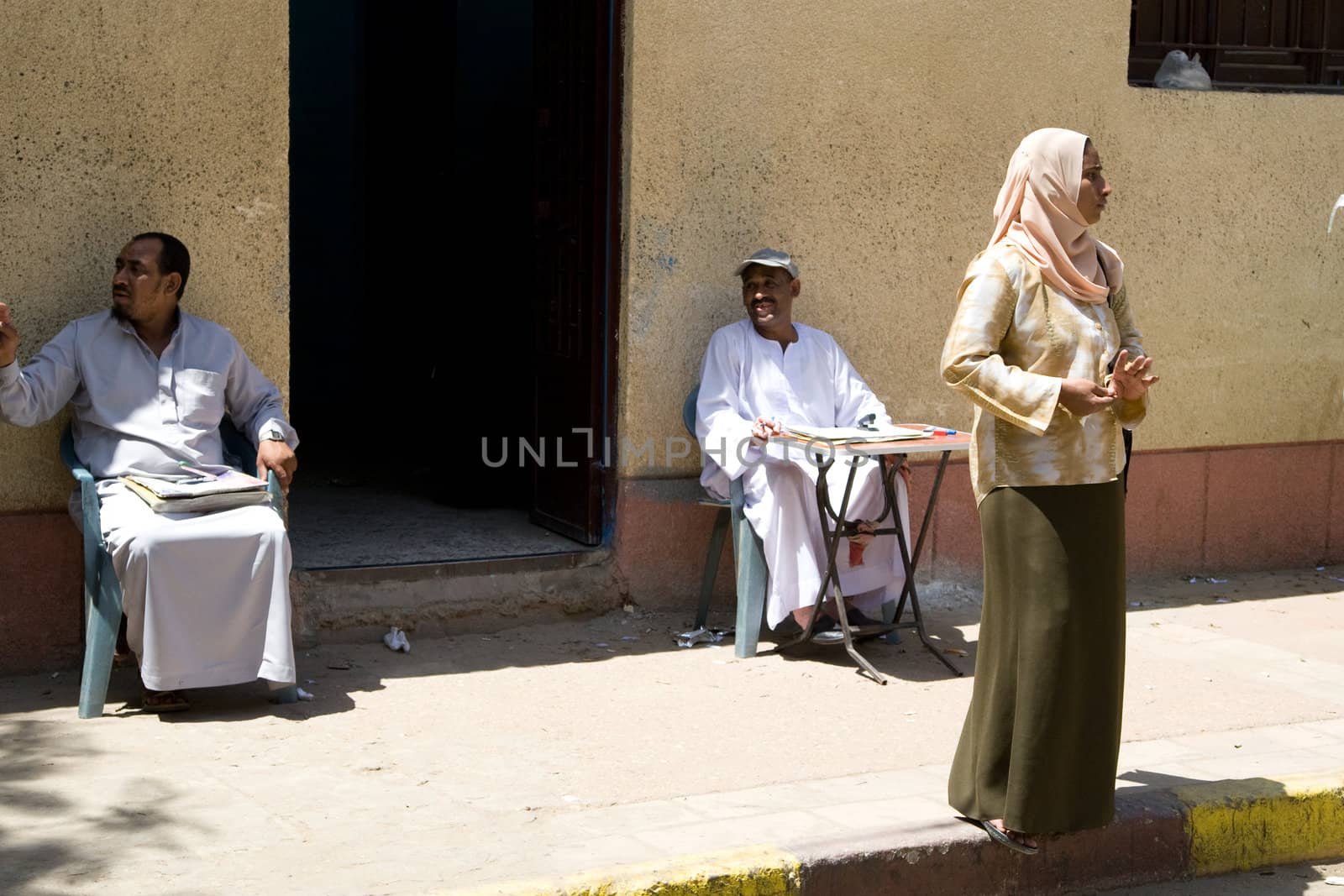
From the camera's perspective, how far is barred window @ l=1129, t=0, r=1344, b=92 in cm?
735

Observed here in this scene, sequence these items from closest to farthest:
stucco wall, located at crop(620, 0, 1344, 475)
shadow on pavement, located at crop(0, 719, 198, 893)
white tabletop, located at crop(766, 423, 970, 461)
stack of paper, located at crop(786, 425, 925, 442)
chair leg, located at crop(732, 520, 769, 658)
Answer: shadow on pavement, located at crop(0, 719, 198, 893) → white tabletop, located at crop(766, 423, 970, 461) → stack of paper, located at crop(786, 425, 925, 442) → chair leg, located at crop(732, 520, 769, 658) → stucco wall, located at crop(620, 0, 1344, 475)

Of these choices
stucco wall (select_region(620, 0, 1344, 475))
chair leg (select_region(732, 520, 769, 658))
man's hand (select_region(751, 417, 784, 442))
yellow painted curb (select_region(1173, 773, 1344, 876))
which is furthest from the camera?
stucco wall (select_region(620, 0, 1344, 475))

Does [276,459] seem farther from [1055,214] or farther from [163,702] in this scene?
[1055,214]

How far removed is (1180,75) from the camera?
7238mm

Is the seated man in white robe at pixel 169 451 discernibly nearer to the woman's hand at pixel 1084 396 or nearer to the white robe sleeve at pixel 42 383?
the white robe sleeve at pixel 42 383

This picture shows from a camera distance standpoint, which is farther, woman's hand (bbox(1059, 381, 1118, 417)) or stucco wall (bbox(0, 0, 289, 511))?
stucco wall (bbox(0, 0, 289, 511))

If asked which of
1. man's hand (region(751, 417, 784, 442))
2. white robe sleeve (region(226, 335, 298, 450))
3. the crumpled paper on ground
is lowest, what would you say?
the crumpled paper on ground

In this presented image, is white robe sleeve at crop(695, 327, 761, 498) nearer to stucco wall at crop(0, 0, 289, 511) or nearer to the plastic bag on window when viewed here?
stucco wall at crop(0, 0, 289, 511)

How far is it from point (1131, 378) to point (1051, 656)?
685mm

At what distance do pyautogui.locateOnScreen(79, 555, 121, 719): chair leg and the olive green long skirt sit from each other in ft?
8.69

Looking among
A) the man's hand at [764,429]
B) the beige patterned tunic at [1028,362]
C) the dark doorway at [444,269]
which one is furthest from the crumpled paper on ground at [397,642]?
the beige patterned tunic at [1028,362]

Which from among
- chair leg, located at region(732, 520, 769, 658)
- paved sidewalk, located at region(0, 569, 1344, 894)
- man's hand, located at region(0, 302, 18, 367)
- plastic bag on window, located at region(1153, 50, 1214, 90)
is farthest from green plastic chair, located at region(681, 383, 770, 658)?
plastic bag on window, located at region(1153, 50, 1214, 90)

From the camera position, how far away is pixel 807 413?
6.19m

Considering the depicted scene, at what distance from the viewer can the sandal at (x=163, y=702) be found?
16.2ft
